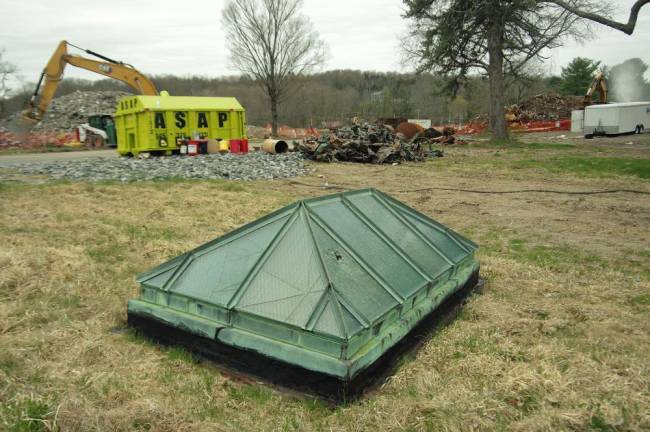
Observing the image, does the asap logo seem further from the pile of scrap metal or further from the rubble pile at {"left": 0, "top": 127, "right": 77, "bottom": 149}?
the rubble pile at {"left": 0, "top": 127, "right": 77, "bottom": 149}

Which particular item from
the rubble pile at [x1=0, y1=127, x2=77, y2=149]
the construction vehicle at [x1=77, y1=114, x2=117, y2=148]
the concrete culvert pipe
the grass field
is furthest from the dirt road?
the grass field

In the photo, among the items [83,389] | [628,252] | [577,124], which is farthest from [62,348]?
[577,124]

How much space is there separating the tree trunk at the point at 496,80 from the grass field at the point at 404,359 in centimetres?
1750

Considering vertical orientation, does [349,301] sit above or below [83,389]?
above

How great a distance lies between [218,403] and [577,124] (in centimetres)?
3931

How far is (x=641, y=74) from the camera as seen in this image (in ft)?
277

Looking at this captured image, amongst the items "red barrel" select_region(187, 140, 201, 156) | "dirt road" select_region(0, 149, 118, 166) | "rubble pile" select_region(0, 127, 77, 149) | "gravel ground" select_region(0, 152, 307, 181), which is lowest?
"gravel ground" select_region(0, 152, 307, 181)

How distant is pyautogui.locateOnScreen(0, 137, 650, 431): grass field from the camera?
2.95 m

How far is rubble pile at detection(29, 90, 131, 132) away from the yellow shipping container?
2382 centimetres

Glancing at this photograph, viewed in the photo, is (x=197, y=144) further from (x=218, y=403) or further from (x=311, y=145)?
(x=218, y=403)

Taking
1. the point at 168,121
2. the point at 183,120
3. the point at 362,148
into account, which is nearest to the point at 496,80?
the point at 362,148

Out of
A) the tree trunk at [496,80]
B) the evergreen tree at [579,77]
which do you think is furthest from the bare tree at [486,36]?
the evergreen tree at [579,77]

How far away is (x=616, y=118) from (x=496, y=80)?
31.1 ft

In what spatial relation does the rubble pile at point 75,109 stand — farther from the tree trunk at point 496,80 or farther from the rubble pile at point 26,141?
the tree trunk at point 496,80
